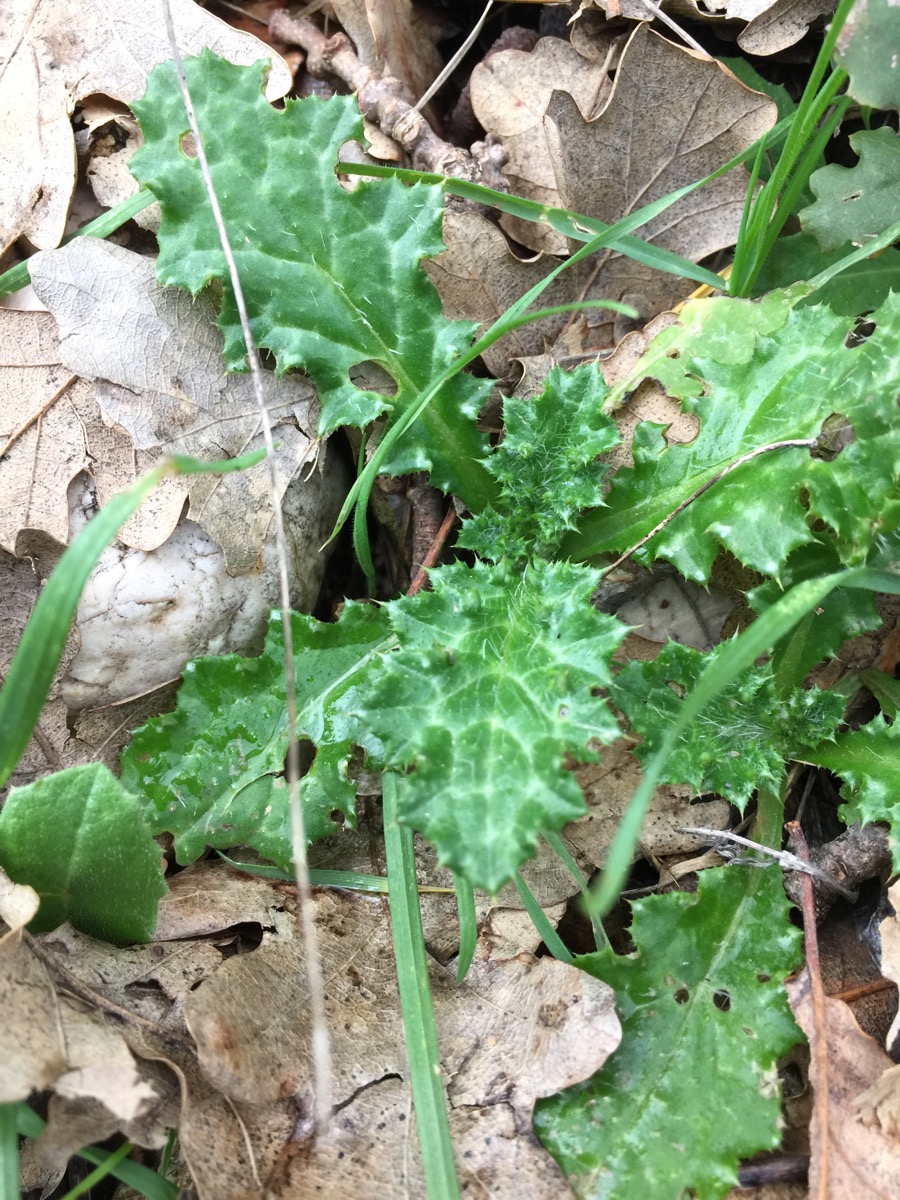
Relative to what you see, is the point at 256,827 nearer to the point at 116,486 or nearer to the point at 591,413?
the point at 116,486

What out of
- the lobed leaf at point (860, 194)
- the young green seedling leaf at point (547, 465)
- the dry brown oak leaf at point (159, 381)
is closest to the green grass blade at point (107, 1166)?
the dry brown oak leaf at point (159, 381)

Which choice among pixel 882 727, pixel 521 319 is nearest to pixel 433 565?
pixel 521 319

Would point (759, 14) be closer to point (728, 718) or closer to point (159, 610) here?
point (728, 718)

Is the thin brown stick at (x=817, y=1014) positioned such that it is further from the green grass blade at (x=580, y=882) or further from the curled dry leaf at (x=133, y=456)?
the curled dry leaf at (x=133, y=456)

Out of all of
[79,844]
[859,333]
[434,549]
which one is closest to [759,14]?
[859,333]

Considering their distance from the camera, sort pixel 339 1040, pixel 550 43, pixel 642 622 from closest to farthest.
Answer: pixel 339 1040 → pixel 642 622 → pixel 550 43

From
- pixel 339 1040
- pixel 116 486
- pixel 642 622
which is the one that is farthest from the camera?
pixel 642 622
